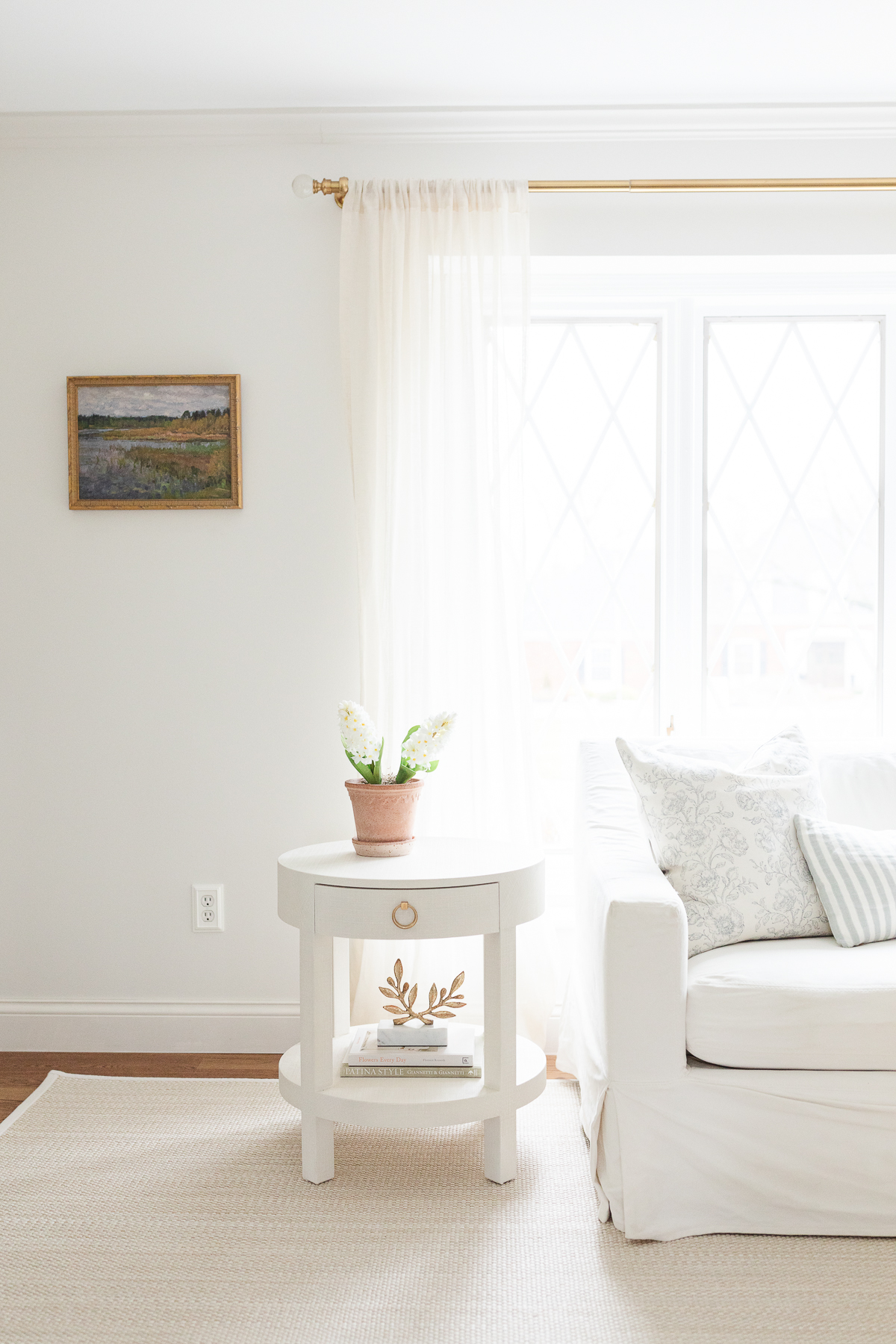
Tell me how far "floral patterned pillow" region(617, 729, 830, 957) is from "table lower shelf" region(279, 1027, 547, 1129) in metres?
0.49

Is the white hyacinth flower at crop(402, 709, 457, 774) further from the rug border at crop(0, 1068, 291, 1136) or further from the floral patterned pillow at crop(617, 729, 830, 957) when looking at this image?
the rug border at crop(0, 1068, 291, 1136)

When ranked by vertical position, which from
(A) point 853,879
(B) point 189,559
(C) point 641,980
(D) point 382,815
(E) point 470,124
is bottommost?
(C) point 641,980

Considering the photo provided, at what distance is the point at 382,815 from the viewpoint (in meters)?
2.07

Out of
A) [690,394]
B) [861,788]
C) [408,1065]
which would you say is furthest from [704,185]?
[408,1065]

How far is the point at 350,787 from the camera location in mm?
2080

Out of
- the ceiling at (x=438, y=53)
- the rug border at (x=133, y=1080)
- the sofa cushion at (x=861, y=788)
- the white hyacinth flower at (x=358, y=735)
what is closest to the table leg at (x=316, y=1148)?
the rug border at (x=133, y=1080)

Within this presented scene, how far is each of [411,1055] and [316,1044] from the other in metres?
0.20

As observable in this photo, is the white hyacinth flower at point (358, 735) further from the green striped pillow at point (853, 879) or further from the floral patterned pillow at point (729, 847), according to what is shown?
the green striped pillow at point (853, 879)

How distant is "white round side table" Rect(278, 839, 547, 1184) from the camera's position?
1.87m

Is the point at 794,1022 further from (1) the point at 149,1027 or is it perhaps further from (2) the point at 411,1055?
(1) the point at 149,1027

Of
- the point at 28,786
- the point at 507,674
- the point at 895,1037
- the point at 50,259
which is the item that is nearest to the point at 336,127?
the point at 50,259

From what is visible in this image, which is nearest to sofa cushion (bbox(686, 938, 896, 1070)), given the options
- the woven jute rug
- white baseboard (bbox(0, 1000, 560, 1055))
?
the woven jute rug

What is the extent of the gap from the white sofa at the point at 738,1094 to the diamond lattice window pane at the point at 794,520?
118cm

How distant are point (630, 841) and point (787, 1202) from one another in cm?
72
